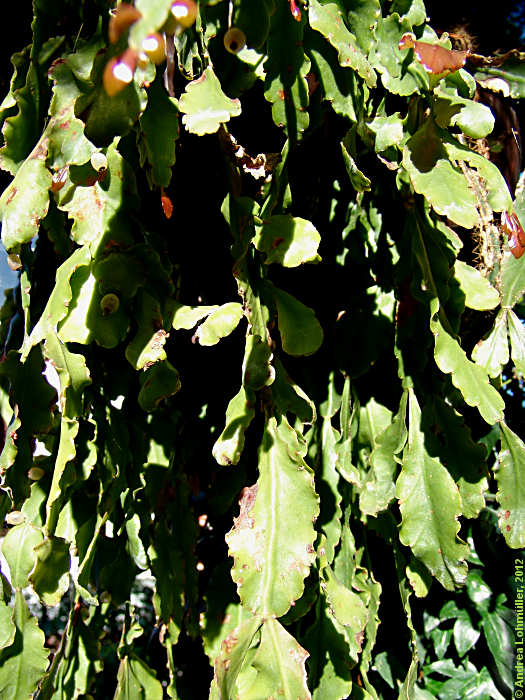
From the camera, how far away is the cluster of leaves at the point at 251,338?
0.56m

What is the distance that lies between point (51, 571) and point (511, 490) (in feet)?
1.80

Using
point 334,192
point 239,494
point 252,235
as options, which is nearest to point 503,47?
point 334,192

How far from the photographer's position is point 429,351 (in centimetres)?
76

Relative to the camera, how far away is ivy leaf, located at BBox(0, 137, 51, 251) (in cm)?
54

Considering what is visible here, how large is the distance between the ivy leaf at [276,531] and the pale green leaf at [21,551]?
0.23m

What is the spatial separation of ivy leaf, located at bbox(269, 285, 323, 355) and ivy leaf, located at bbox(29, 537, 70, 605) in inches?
12.8

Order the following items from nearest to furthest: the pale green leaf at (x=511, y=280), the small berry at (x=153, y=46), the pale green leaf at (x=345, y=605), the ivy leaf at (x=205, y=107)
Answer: the small berry at (x=153, y=46) < the ivy leaf at (x=205, y=107) < the pale green leaf at (x=345, y=605) < the pale green leaf at (x=511, y=280)

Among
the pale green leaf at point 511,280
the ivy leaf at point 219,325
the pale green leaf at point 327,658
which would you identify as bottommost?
the pale green leaf at point 327,658

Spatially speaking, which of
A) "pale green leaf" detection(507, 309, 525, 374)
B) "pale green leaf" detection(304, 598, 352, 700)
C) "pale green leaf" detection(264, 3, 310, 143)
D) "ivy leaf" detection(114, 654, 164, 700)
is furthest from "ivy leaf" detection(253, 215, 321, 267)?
"ivy leaf" detection(114, 654, 164, 700)

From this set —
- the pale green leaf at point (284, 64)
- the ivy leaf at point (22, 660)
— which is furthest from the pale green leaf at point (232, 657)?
the pale green leaf at point (284, 64)

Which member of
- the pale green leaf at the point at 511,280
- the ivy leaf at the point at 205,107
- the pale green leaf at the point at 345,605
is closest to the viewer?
the ivy leaf at the point at 205,107

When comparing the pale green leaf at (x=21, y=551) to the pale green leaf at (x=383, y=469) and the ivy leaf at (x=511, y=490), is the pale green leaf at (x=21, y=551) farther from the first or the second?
the ivy leaf at (x=511, y=490)

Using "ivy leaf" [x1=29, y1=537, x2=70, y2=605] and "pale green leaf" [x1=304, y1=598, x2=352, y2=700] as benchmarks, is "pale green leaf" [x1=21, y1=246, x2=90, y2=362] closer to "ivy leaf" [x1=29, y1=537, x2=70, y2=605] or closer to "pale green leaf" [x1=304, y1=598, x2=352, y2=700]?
"ivy leaf" [x1=29, y1=537, x2=70, y2=605]

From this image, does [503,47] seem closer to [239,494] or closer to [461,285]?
[461,285]
